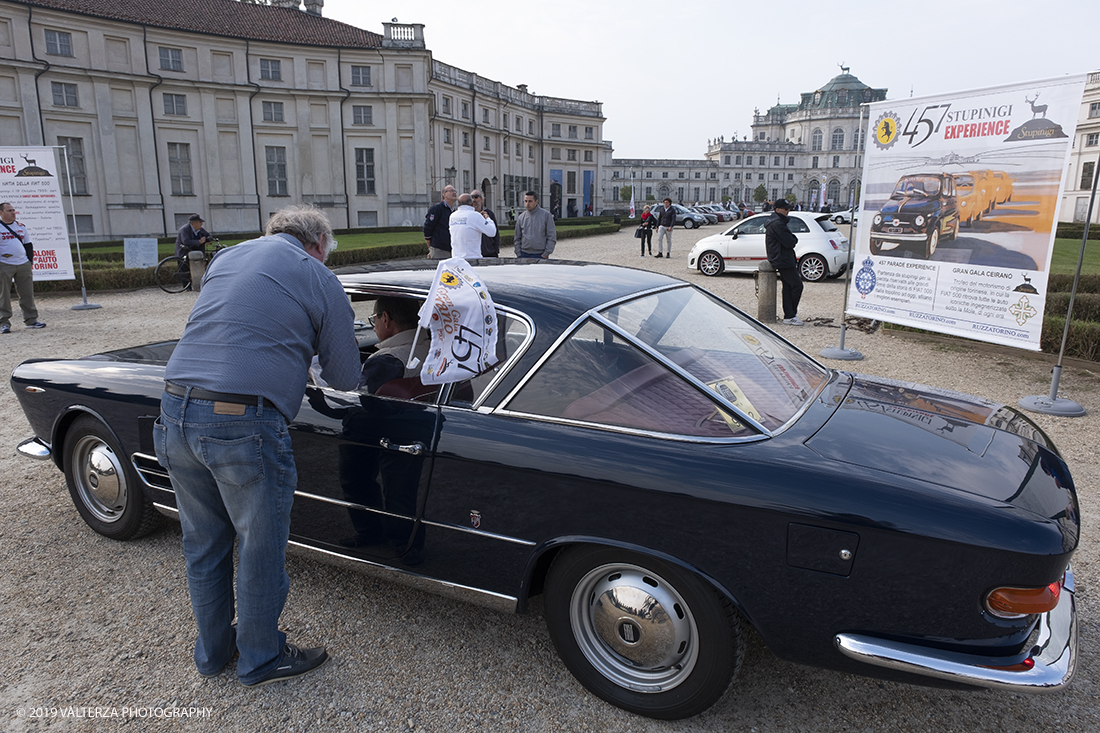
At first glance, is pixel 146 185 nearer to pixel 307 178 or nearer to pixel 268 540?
pixel 307 178

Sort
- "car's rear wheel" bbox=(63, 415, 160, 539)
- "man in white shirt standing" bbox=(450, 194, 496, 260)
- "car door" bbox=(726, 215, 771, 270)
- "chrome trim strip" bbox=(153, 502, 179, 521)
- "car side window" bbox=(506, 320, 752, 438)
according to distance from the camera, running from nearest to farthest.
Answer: "car side window" bbox=(506, 320, 752, 438) < "chrome trim strip" bbox=(153, 502, 179, 521) < "car's rear wheel" bbox=(63, 415, 160, 539) < "man in white shirt standing" bbox=(450, 194, 496, 260) < "car door" bbox=(726, 215, 771, 270)

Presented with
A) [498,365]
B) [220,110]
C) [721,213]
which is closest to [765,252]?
[498,365]

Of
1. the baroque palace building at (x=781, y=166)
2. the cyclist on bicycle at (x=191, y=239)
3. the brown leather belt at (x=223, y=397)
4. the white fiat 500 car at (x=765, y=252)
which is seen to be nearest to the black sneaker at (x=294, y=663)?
the brown leather belt at (x=223, y=397)

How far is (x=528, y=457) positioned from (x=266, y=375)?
1018 mm

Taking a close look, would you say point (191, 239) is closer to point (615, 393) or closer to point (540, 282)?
point (540, 282)

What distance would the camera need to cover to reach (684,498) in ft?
7.77

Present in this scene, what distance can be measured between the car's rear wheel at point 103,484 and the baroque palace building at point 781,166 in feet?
444

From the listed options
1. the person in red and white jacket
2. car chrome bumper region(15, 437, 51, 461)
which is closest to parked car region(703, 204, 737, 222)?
the person in red and white jacket

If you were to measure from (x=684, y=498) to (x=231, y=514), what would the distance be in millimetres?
1705

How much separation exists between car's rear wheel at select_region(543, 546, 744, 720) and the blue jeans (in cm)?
111

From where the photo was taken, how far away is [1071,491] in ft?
8.16

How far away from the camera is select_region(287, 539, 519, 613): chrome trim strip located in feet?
9.33

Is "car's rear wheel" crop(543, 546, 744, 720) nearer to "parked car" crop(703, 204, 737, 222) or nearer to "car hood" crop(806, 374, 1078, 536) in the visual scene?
"car hood" crop(806, 374, 1078, 536)

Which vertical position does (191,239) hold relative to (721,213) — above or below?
below
